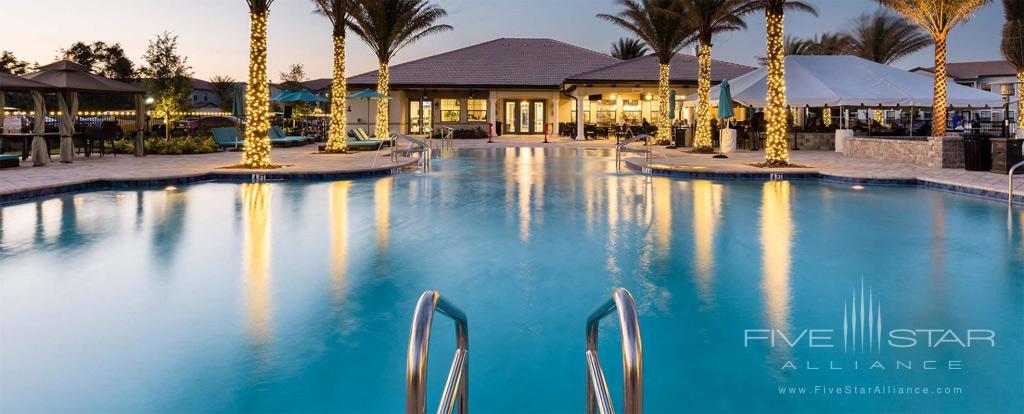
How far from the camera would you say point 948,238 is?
984cm

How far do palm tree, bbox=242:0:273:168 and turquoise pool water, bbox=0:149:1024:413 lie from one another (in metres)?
6.24

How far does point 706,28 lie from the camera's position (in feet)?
91.9

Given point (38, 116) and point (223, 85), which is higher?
point (223, 85)

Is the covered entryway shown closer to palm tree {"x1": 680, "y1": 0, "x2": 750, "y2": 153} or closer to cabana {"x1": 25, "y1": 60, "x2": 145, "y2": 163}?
palm tree {"x1": 680, "y1": 0, "x2": 750, "y2": 153}

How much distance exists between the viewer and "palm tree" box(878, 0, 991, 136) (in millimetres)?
23156

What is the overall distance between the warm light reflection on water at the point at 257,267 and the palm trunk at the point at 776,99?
40.5ft

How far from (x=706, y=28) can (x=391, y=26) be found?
12345mm

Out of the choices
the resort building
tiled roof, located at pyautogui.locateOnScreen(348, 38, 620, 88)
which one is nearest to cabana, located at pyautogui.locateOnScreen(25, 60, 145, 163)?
the resort building

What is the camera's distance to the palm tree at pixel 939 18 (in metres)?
23.2

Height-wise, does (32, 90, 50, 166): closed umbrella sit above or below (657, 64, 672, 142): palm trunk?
below

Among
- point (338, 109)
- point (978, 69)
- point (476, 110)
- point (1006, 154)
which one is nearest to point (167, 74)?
point (476, 110)

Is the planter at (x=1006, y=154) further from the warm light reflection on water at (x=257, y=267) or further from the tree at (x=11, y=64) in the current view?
the tree at (x=11, y=64)

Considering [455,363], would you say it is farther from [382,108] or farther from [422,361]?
[382,108]

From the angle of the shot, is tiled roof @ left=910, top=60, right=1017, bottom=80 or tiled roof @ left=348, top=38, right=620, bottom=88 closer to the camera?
tiled roof @ left=348, top=38, right=620, bottom=88
